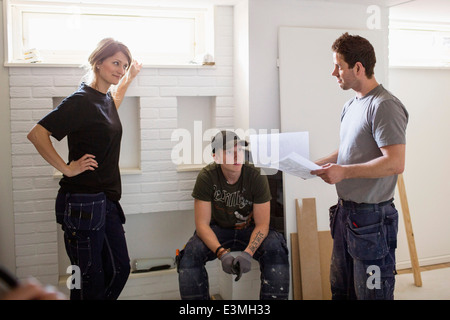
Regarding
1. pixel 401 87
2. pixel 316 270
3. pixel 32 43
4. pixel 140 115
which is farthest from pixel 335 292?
pixel 32 43

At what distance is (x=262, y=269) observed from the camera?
2.52 metres

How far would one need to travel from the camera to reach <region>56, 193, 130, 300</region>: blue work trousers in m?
2.19

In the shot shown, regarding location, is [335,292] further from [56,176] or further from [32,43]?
[32,43]

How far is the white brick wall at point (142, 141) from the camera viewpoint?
270 cm

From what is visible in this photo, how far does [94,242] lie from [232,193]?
81cm

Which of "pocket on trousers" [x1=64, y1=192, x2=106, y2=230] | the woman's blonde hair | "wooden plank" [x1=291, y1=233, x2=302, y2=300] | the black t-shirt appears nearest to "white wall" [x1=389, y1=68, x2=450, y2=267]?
"wooden plank" [x1=291, y1=233, x2=302, y2=300]

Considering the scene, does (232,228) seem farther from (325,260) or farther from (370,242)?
(370,242)

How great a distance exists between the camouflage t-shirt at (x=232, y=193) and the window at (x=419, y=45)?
5.21 ft

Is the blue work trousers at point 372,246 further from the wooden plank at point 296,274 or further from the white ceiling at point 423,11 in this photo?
the white ceiling at point 423,11

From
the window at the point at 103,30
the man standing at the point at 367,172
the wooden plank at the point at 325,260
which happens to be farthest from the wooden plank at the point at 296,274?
the window at the point at 103,30

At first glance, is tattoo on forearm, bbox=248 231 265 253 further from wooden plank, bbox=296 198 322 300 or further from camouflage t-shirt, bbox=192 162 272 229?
wooden plank, bbox=296 198 322 300

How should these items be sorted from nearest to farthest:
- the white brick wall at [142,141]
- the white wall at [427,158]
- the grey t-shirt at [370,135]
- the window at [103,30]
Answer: the grey t-shirt at [370,135] → the white brick wall at [142,141] → the window at [103,30] → the white wall at [427,158]

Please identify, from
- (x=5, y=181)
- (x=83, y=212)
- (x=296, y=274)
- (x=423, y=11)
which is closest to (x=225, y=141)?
(x=83, y=212)

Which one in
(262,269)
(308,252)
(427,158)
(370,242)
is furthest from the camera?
(427,158)
